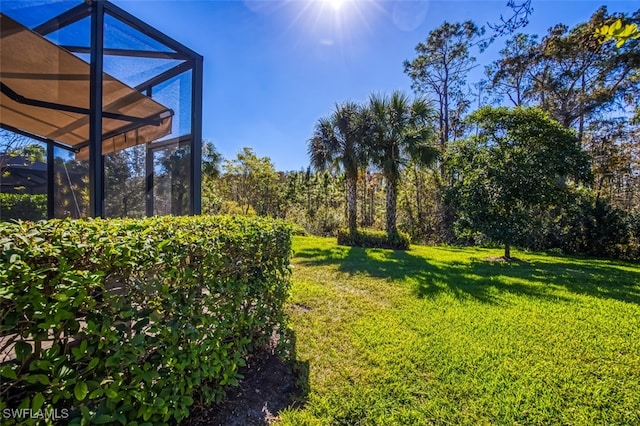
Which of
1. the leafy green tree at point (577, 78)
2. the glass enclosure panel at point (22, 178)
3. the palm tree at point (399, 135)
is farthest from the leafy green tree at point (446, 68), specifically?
the glass enclosure panel at point (22, 178)

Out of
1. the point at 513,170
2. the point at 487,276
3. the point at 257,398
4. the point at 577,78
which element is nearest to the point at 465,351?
the point at 257,398

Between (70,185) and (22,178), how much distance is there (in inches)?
24.9

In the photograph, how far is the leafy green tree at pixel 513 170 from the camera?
678 centimetres

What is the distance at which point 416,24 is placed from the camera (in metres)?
4.81

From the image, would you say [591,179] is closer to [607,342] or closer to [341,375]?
[607,342]

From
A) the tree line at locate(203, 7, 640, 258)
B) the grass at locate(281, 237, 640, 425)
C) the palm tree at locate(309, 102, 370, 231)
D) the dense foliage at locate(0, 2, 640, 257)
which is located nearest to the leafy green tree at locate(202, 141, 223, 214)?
the dense foliage at locate(0, 2, 640, 257)

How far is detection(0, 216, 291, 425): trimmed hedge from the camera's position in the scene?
1.03 metres

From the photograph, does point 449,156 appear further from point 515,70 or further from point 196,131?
point 515,70

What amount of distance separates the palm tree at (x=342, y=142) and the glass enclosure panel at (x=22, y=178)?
8272mm

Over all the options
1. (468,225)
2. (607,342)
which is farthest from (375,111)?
(607,342)

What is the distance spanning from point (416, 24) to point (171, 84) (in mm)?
4098

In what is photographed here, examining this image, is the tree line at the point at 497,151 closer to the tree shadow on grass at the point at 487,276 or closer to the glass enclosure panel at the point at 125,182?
the tree shadow on grass at the point at 487,276

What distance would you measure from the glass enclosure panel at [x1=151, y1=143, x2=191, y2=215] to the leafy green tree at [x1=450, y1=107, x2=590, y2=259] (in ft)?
22.0

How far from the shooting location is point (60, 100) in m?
2.97
